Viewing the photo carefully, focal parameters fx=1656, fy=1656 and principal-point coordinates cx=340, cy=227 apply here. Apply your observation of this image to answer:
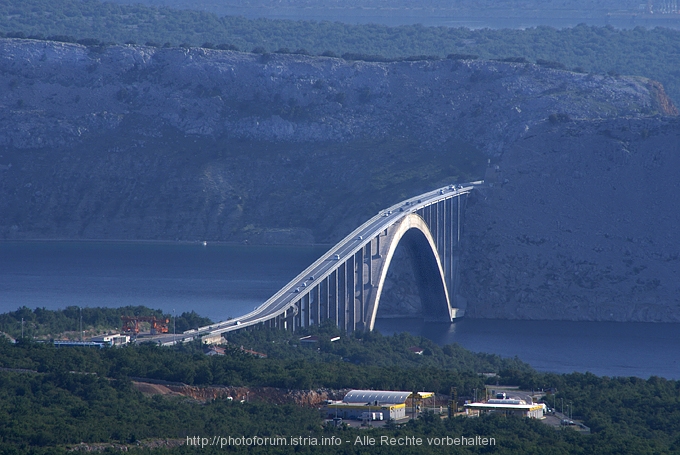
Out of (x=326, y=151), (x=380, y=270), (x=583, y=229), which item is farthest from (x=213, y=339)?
(x=326, y=151)

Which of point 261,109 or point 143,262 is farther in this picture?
point 261,109

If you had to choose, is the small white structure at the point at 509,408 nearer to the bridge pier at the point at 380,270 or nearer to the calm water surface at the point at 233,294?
the bridge pier at the point at 380,270

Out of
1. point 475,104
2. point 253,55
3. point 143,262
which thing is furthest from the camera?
point 253,55

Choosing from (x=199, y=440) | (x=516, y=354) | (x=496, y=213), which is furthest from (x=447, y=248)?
(x=199, y=440)

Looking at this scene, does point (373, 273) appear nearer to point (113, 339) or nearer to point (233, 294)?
point (233, 294)

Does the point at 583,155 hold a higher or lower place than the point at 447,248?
higher

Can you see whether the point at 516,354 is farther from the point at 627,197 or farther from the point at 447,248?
the point at 627,197

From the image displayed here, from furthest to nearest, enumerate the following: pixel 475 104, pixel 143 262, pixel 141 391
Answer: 1. pixel 475 104
2. pixel 143 262
3. pixel 141 391

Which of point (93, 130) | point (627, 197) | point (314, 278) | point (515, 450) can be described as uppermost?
point (93, 130)
